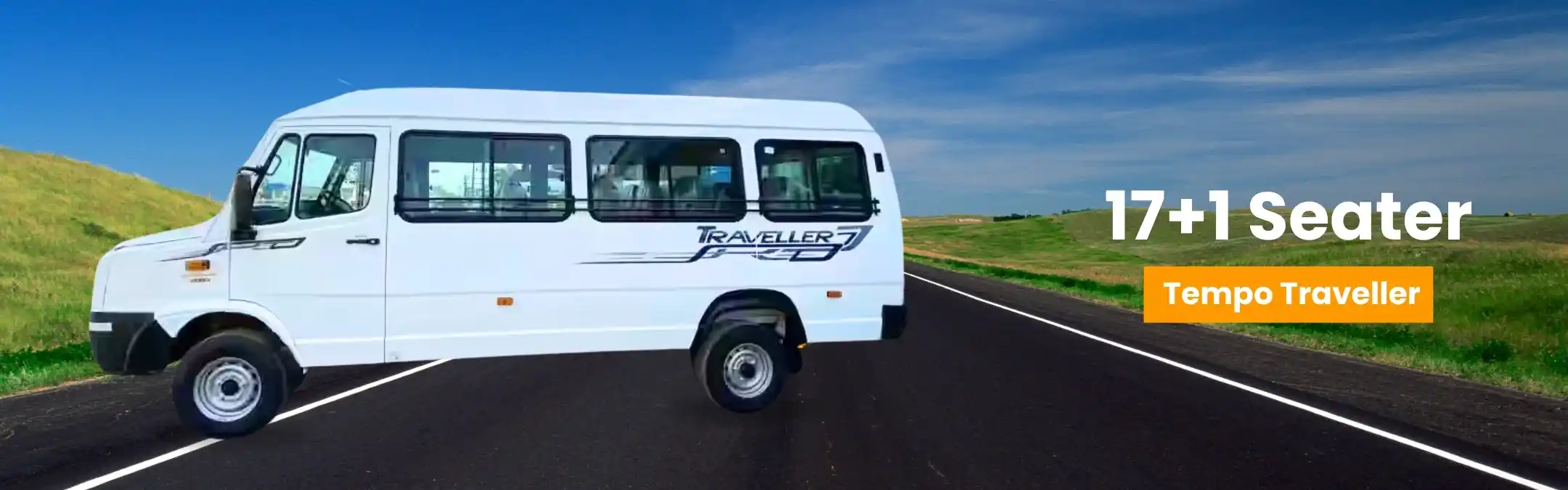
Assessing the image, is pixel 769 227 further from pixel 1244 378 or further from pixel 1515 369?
pixel 1515 369

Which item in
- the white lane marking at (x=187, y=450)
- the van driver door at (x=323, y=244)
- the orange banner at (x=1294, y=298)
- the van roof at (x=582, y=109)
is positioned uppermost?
the van roof at (x=582, y=109)

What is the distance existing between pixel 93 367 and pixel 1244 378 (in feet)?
40.9

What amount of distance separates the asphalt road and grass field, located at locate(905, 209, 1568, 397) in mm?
4724

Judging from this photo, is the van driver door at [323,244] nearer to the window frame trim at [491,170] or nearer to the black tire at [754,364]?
the window frame trim at [491,170]

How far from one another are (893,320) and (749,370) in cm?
146

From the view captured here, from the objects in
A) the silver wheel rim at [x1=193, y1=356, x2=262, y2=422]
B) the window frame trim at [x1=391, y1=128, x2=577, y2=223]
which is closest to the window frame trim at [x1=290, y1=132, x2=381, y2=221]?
the window frame trim at [x1=391, y1=128, x2=577, y2=223]

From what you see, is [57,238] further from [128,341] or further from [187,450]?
[187,450]

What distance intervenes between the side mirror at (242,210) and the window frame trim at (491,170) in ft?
3.32

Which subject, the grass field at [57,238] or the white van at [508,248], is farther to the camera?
the grass field at [57,238]

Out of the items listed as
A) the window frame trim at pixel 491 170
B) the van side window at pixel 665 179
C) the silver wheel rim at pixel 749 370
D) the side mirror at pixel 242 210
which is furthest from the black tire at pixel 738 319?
the side mirror at pixel 242 210

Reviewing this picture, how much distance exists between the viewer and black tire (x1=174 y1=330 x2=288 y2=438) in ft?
25.2

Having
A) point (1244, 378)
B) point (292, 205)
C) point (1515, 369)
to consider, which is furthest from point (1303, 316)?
point (292, 205)

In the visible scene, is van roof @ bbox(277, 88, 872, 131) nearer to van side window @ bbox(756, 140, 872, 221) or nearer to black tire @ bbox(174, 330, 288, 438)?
van side window @ bbox(756, 140, 872, 221)

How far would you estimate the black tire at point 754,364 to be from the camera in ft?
28.7
